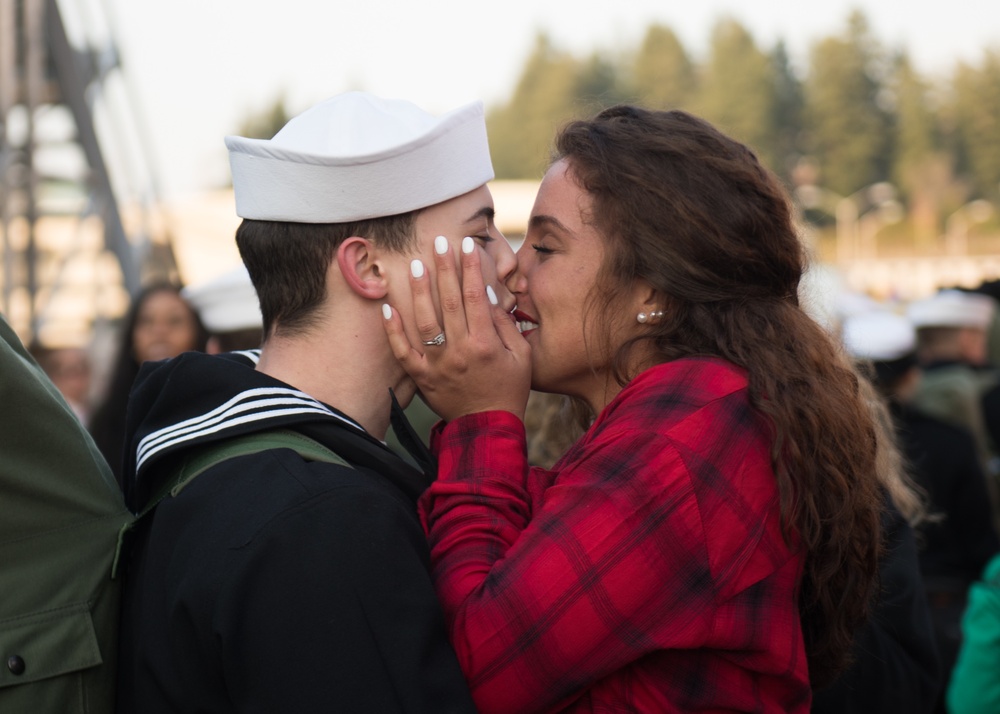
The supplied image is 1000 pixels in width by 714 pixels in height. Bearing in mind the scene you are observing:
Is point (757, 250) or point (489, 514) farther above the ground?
point (757, 250)

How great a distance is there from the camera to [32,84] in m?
8.88

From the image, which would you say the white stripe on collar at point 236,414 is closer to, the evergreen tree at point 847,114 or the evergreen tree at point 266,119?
the evergreen tree at point 266,119

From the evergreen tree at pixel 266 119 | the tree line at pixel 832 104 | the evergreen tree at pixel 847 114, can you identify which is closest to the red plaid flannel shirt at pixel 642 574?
the evergreen tree at pixel 266 119

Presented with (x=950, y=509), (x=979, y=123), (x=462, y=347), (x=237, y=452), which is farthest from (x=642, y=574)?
(x=979, y=123)

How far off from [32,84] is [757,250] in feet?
26.8

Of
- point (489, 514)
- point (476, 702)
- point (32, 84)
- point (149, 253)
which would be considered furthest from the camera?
point (149, 253)

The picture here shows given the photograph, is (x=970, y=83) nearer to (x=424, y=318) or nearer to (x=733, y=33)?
(x=733, y=33)

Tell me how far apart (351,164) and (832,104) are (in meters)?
79.2

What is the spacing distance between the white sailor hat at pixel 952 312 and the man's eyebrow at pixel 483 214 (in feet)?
18.2

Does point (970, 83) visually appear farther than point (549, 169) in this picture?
Yes

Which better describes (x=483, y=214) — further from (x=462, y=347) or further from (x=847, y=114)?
(x=847, y=114)

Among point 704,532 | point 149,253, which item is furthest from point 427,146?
point 149,253

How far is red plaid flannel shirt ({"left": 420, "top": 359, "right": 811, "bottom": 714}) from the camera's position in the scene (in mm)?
1861

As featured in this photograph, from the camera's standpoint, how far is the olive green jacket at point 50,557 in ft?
6.30
